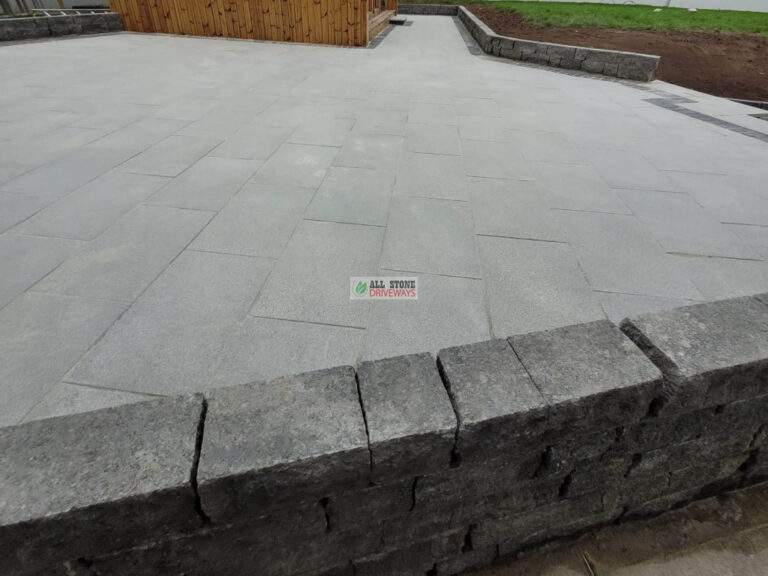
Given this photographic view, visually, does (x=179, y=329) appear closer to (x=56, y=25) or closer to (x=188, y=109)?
(x=188, y=109)

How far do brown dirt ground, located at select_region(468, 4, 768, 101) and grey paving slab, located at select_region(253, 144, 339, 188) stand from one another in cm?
1014

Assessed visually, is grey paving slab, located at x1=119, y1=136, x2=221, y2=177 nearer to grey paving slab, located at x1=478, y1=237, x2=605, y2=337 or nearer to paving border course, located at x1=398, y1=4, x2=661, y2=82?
grey paving slab, located at x1=478, y1=237, x2=605, y2=337

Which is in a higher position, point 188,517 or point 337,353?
point 188,517

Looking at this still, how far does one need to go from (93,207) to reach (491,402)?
12.2ft

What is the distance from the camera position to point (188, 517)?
4.23ft

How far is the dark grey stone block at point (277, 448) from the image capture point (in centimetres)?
125

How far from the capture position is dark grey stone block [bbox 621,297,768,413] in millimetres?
1617

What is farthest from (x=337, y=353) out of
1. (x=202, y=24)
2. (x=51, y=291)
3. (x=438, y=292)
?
(x=202, y=24)

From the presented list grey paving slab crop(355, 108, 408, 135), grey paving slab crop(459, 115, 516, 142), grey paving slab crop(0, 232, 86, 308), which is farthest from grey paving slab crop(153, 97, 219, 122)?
grey paving slab crop(459, 115, 516, 142)

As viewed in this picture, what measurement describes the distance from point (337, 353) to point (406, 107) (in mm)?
5319

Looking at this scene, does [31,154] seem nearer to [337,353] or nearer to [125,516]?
[337,353]

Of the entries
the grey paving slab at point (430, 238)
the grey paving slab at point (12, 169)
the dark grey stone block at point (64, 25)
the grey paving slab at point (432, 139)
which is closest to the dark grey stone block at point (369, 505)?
the grey paving slab at point (430, 238)

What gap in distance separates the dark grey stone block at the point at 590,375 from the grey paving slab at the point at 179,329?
62.5 inches

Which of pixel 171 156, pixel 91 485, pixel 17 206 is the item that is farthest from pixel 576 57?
pixel 91 485
